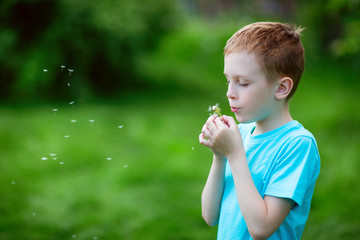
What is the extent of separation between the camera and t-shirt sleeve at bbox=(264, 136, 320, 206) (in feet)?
6.06

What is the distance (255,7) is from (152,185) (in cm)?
1981

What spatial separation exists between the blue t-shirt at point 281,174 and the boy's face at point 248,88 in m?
0.15

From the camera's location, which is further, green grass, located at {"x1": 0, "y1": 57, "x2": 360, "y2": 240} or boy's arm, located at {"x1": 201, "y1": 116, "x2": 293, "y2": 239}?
green grass, located at {"x1": 0, "y1": 57, "x2": 360, "y2": 240}

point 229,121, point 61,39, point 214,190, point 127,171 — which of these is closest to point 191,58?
point 61,39

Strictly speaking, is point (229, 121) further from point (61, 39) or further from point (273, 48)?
point (61, 39)

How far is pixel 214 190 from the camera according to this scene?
212 cm

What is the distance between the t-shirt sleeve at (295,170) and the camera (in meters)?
1.85

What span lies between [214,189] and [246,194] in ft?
1.04

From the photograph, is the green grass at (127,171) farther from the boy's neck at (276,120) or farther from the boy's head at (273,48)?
the boy's head at (273,48)

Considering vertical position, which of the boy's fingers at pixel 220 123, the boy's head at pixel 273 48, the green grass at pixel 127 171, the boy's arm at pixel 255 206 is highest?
the green grass at pixel 127 171

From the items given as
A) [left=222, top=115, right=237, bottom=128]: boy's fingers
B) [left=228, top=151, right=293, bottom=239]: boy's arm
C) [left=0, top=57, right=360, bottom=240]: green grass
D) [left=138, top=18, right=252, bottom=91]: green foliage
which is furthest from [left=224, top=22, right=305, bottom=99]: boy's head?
[left=138, top=18, right=252, bottom=91]: green foliage

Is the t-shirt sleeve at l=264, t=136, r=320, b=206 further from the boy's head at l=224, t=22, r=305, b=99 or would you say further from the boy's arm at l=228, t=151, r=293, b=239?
the boy's head at l=224, t=22, r=305, b=99

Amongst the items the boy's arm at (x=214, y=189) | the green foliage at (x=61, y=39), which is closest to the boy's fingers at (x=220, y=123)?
the boy's arm at (x=214, y=189)

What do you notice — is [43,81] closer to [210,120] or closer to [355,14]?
[355,14]
